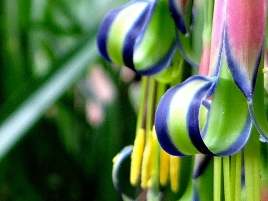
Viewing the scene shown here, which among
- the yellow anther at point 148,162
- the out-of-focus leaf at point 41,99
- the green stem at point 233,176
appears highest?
the green stem at point 233,176

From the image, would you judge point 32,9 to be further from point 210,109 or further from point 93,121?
point 210,109

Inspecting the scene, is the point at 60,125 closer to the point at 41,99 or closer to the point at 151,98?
the point at 41,99

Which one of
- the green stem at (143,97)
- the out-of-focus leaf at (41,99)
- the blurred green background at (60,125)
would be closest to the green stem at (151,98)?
the green stem at (143,97)

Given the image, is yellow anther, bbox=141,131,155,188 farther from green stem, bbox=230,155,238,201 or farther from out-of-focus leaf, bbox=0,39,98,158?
out-of-focus leaf, bbox=0,39,98,158

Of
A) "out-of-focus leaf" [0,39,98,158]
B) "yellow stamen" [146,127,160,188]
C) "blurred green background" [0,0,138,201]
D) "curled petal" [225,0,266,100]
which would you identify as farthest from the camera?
"blurred green background" [0,0,138,201]

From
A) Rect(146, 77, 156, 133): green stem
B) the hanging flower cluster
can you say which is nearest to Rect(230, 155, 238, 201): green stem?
the hanging flower cluster

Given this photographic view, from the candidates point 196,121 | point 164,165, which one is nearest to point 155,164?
point 164,165

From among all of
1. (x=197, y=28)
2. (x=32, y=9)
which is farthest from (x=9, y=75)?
(x=197, y=28)

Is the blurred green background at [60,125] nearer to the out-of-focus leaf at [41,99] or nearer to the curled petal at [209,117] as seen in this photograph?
the out-of-focus leaf at [41,99]
